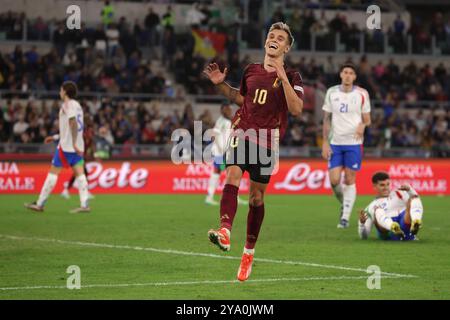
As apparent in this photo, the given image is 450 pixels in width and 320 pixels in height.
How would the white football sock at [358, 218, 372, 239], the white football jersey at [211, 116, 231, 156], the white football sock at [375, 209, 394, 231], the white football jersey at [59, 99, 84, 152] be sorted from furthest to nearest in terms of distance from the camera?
the white football jersey at [211, 116, 231, 156] < the white football jersey at [59, 99, 84, 152] < the white football sock at [358, 218, 372, 239] < the white football sock at [375, 209, 394, 231]

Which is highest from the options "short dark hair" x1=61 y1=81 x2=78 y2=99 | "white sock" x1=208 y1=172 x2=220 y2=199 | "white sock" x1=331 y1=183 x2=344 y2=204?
"short dark hair" x1=61 y1=81 x2=78 y2=99

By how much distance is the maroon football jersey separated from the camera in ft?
35.7

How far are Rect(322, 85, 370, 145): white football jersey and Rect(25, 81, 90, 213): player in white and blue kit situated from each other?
5248 mm

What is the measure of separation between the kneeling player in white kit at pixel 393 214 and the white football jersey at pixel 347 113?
2233 millimetres

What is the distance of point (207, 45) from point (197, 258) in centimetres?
2383

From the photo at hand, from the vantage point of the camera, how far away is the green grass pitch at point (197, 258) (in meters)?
10.1

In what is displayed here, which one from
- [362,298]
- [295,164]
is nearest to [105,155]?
[295,164]

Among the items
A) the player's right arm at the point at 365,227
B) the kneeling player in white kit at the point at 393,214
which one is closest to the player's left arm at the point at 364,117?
the kneeling player in white kit at the point at 393,214

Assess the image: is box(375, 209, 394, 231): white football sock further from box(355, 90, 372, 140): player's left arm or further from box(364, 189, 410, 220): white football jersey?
box(355, 90, 372, 140): player's left arm

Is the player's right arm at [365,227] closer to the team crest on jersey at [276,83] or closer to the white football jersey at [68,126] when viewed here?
the team crest on jersey at [276,83]

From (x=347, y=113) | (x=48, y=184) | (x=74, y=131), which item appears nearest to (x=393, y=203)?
(x=347, y=113)

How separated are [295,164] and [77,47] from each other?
29.5ft

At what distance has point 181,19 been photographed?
122 feet

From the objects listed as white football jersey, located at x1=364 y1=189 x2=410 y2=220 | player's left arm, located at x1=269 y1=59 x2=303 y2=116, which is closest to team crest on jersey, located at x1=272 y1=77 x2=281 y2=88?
player's left arm, located at x1=269 y1=59 x2=303 y2=116
